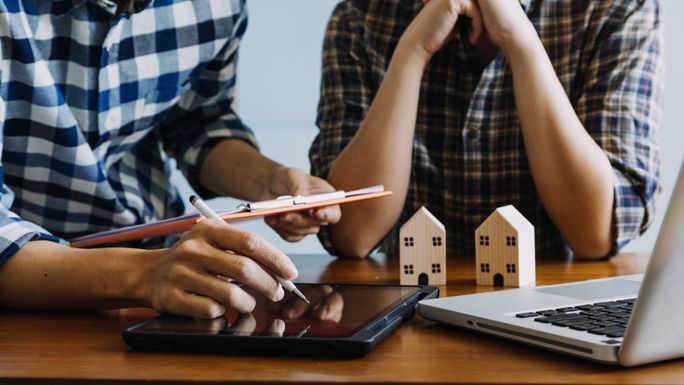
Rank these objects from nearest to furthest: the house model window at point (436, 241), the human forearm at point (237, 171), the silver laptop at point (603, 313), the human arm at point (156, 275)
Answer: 1. the silver laptop at point (603, 313)
2. the human arm at point (156, 275)
3. the house model window at point (436, 241)
4. the human forearm at point (237, 171)

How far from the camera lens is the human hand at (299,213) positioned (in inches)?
48.2

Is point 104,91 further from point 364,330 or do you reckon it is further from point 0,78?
point 364,330

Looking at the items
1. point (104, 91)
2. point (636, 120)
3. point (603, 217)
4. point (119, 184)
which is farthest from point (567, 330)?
point (119, 184)

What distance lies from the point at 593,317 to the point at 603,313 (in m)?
0.02

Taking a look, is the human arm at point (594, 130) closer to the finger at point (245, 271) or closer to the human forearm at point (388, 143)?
the human forearm at point (388, 143)

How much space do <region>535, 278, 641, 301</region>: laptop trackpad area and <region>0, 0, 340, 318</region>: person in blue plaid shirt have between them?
1.28 ft

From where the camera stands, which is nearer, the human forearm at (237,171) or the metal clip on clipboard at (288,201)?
the metal clip on clipboard at (288,201)

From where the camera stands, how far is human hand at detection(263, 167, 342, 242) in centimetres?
122

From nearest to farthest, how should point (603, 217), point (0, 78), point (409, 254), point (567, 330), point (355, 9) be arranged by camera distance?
point (567, 330)
point (409, 254)
point (0, 78)
point (603, 217)
point (355, 9)

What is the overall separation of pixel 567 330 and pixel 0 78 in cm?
88

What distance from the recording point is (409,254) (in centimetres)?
103

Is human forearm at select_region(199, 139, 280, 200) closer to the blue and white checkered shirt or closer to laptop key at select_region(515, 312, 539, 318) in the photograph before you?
the blue and white checkered shirt

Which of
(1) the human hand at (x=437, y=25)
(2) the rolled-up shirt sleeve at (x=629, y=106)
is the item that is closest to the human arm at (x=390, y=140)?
(1) the human hand at (x=437, y=25)

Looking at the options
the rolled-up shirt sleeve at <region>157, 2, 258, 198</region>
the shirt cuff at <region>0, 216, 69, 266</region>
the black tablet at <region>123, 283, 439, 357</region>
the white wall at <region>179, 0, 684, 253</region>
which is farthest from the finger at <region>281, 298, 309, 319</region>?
the white wall at <region>179, 0, 684, 253</region>
